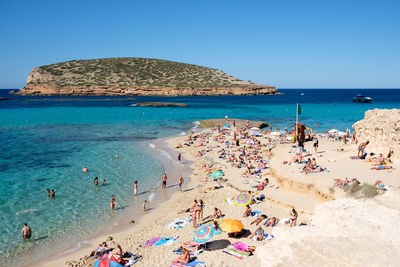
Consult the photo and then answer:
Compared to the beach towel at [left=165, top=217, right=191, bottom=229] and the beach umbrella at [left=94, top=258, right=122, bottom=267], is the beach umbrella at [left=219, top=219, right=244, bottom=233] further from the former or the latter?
the beach umbrella at [left=94, top=258, right=122, bottom=267]

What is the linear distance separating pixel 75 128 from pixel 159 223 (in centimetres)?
3388

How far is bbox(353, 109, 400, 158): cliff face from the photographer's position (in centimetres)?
1662

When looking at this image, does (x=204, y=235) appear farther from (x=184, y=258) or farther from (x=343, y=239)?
(x=343, y=239)

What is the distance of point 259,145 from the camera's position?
92.4ft

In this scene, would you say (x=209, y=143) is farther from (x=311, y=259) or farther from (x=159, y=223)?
(x=311, y=259)

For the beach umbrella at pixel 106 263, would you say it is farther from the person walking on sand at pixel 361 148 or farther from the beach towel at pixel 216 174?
the person walking on sand at pixel 361 148

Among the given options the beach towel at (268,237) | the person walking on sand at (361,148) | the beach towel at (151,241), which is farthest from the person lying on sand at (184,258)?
the person walking on sand at (361,148)

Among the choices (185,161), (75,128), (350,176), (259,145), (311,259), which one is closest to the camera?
(311,259)

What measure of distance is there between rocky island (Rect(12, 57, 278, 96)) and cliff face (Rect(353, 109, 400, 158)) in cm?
9935

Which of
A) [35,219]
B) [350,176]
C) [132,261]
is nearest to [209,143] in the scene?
[350,176]

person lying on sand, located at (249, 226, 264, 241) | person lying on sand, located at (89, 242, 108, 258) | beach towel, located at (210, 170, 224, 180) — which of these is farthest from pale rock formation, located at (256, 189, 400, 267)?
beach towel, located at (210, 170, 224, 180)

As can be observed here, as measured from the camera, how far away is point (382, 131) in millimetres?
17625

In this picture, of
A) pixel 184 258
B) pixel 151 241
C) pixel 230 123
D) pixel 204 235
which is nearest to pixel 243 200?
pixel 204 235

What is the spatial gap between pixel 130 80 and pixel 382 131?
114 meters
